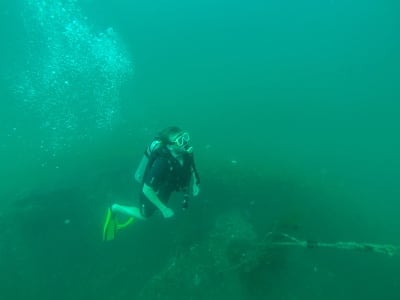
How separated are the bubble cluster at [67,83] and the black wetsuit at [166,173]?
996cm

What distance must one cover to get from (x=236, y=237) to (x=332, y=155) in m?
7.92

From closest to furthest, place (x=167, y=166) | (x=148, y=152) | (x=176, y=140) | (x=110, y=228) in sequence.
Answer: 1. (x=176, y=140)
2. (x=167, y=166)
3. (x=148, y=152)
4. (x=110, y=228)

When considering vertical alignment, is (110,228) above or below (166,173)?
below

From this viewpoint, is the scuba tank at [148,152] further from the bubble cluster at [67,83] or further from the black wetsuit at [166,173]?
the bubble cluster at [67,83]

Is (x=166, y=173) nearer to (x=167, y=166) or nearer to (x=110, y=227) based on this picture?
(x=167, y=166)

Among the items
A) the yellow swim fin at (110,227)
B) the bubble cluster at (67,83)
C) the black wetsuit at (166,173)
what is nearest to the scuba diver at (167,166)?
the black wetsuit at (166,173)

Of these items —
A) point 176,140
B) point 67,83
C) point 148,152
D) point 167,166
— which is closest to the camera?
point 176,140

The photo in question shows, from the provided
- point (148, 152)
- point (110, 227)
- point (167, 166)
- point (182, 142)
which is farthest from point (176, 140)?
point (110, 227)

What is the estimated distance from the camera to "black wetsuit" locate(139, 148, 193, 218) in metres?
4.90

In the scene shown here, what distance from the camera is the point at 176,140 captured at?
480 centimetres

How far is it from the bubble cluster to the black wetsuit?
9958 millimetres

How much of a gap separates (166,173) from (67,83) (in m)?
17.6

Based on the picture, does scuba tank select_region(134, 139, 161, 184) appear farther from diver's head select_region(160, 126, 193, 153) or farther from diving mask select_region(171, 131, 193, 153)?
diving mask select_region(171, 131, 193, 153)

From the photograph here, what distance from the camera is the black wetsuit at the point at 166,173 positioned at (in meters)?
4.90
